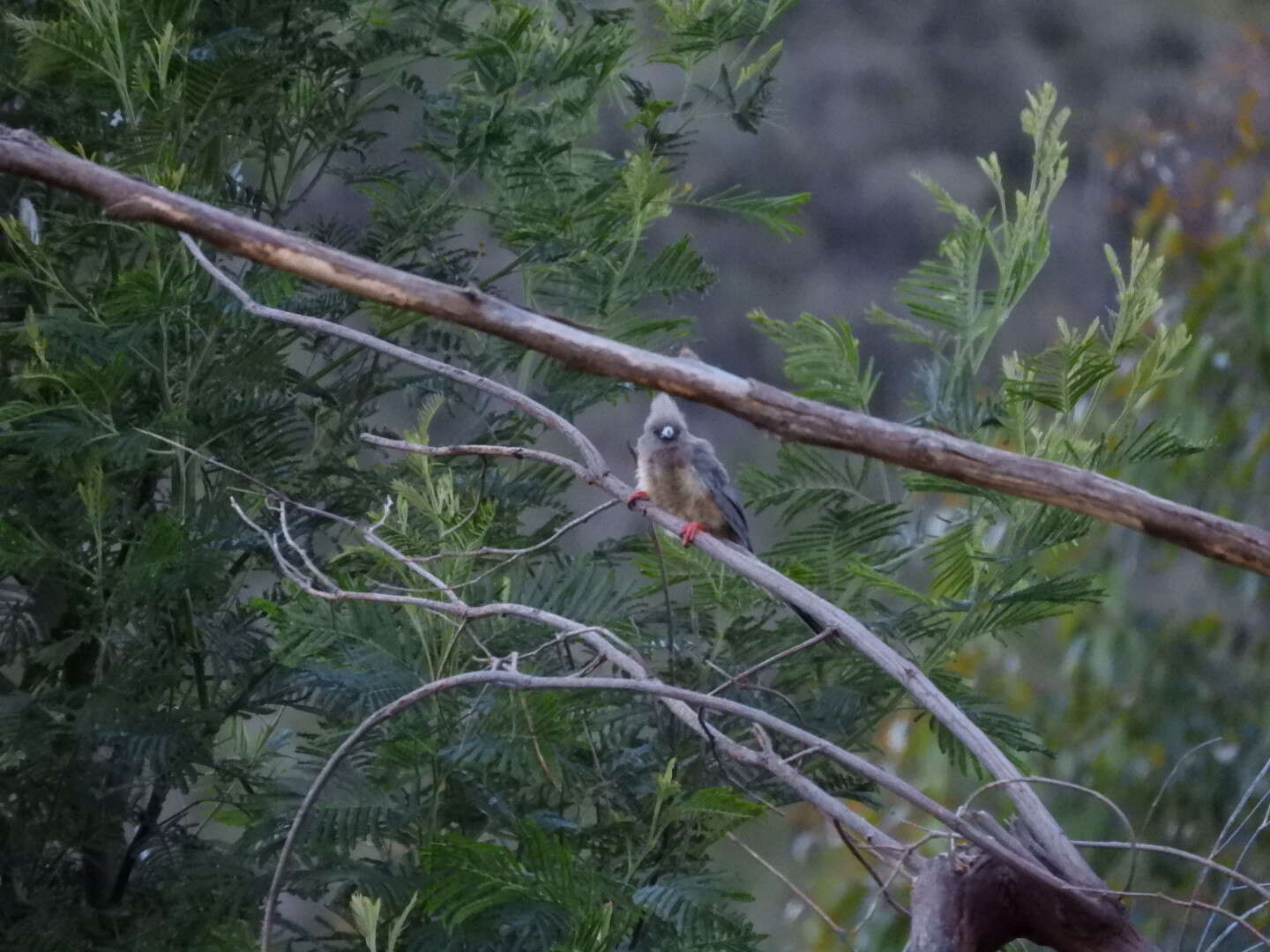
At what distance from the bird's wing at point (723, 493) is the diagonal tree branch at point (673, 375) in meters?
1.30

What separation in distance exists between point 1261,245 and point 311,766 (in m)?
2.52

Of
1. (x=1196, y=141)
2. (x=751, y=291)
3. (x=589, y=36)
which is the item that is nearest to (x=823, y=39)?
(x=751, y=291)

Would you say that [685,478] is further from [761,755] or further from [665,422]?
[761,755]

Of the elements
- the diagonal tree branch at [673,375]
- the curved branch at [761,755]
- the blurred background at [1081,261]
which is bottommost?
the blurred background at [1081,261]

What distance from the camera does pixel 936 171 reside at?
25.1 ft

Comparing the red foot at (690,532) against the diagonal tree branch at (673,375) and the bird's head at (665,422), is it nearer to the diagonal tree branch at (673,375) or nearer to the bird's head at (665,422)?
the diagonal tree branch at (673,375)

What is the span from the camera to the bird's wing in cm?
271

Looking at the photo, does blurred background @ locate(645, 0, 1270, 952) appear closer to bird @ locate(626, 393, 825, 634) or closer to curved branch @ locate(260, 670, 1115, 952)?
curved branch @ locate(260, 670, 1115, 952)

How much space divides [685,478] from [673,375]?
1.50 metres

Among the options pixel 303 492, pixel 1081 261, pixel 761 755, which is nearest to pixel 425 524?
pixel 303 492

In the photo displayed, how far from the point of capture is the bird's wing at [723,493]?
2709 mm

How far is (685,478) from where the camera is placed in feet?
9.04

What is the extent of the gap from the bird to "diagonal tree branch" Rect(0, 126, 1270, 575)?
131 centimetres

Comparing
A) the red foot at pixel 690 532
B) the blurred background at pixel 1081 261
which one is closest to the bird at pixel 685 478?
the blurred background at pixel 1081 261
